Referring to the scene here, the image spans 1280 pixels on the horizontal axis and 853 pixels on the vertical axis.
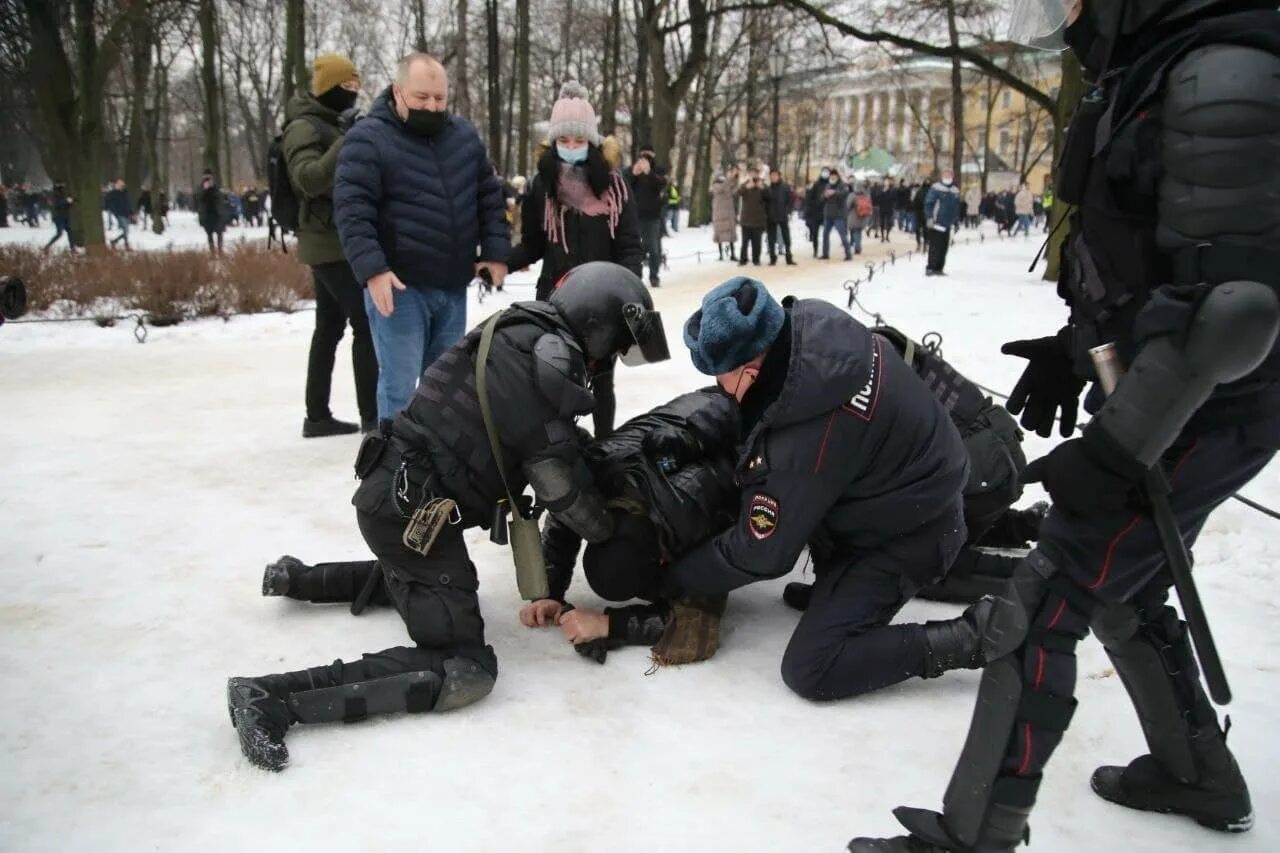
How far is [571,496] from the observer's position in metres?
2.97

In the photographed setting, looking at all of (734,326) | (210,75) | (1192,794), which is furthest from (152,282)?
(210,75)

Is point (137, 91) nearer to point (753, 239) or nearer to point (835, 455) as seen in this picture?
point (753, 239)

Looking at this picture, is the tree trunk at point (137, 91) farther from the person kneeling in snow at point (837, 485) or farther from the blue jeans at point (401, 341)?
the person kneeling in snow at point (837, 485)

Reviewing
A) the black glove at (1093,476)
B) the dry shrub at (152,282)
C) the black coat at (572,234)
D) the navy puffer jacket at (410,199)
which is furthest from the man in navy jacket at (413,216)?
the dry shrub at (152,282)

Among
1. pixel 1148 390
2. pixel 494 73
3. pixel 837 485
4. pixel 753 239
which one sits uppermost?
pixel 494 73

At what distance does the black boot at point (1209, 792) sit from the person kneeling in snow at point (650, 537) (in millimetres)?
1311

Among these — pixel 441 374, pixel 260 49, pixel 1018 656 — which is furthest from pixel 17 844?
pixel 260 49

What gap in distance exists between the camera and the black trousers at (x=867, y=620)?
283cm

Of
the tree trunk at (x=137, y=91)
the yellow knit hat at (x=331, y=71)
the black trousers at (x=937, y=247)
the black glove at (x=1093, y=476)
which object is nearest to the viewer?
the black glove at (x=1093, y=476)

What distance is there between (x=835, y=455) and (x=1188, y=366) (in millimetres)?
1095

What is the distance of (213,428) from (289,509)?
67.9 inches

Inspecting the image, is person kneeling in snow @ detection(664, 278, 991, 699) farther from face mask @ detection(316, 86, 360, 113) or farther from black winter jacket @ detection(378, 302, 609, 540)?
face mask @ detection(316, 86, 360, 113)

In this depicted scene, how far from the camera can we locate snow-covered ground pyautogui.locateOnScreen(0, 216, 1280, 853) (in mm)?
2299

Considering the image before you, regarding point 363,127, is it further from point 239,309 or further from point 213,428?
point 239,309
